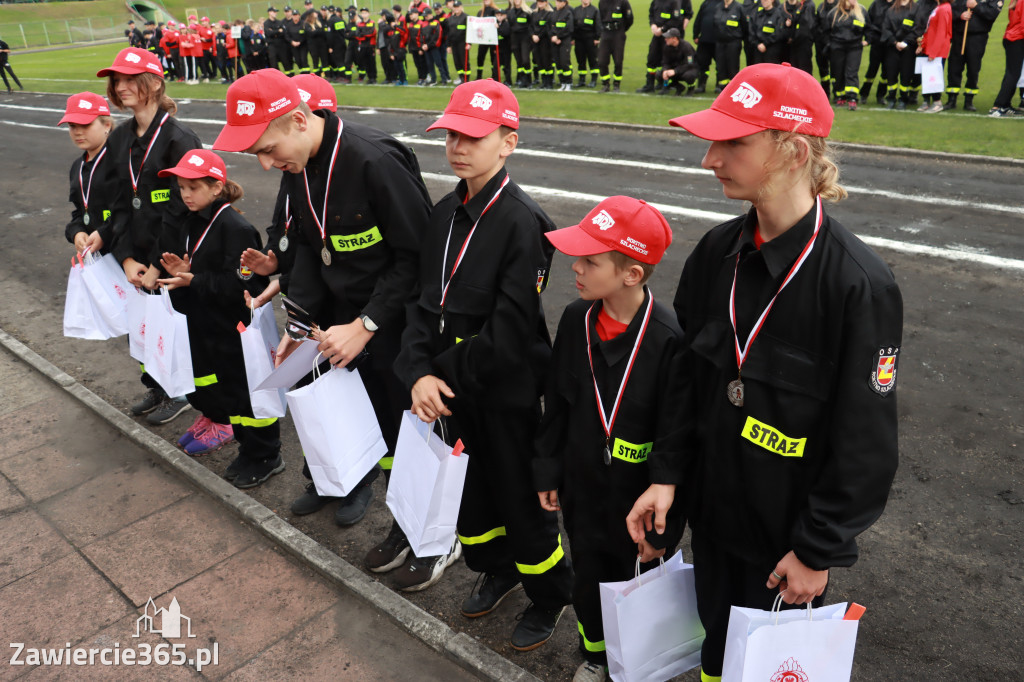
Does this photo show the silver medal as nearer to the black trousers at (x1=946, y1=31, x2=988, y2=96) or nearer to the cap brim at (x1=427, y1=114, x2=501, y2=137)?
the cap brim at (x1=427, y1=114, x2=501, y2=137)

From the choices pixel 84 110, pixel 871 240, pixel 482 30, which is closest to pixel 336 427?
pixel 84 110

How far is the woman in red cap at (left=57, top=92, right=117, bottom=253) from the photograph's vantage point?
19.1ft

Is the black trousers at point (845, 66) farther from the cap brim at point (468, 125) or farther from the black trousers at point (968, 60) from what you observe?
the cap brim at point (468, 125)

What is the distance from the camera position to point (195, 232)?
5160mm

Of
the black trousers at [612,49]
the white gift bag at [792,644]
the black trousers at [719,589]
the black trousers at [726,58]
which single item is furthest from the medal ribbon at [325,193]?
the black trousers at [612,49]

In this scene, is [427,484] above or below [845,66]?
below

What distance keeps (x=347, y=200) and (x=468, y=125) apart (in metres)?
0.93

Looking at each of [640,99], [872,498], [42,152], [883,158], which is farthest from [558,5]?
[872,498]

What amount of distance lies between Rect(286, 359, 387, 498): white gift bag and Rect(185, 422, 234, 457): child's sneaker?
2.17m

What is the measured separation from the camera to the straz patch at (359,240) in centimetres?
395

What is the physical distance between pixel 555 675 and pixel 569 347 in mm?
1627

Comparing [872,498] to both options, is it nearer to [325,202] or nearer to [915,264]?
[325,202]

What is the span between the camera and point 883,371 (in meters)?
2.23

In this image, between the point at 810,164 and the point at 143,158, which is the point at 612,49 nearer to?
the point at 143,158
